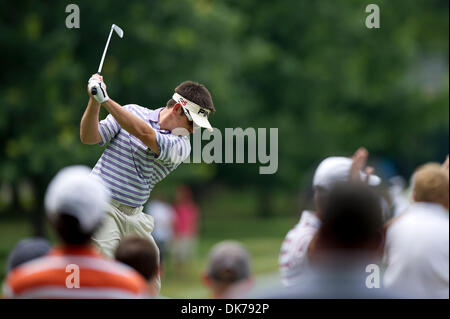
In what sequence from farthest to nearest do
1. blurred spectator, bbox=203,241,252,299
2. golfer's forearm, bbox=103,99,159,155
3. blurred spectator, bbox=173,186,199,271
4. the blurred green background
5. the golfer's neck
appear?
blurred spectator, bbox=173,186,199,271 → the blurred green background → blurred spectator, bbox=203,241,252,299 → the golfer's neck → golfer's forearm, bbox=103,99,159,155

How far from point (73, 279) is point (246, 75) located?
27142 mm

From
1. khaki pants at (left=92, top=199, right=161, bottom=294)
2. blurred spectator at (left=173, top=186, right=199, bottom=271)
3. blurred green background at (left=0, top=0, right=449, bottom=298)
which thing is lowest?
khaki pants at (left=92, top=199, right=161, bottom=294)

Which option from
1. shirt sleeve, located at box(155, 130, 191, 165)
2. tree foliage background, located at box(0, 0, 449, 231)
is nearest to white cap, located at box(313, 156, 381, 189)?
shirt sleeve, located at box(155, 130, 191, 165)

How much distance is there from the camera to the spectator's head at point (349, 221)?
358 centimetres

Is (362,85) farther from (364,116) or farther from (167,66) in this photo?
(167,66)

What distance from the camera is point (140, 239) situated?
4.27 m

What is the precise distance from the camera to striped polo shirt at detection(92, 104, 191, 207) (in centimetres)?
548

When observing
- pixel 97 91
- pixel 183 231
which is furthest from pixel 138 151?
pixel 183 231

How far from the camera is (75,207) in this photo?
3.52 m

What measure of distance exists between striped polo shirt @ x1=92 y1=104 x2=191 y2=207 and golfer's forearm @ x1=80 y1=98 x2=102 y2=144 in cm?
8

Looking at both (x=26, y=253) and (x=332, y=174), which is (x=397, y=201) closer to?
(x=332, y=174)

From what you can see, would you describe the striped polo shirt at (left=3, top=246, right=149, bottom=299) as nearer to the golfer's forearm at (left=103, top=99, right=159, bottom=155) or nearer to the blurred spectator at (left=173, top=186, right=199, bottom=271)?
the golfer's forearm at (left=103, top=99, right=159, bottom=155)

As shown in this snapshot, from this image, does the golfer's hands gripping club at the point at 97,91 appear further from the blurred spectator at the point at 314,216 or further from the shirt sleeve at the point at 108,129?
the blurred spectator at the point at 314,216

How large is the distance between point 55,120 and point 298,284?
13.4 m
